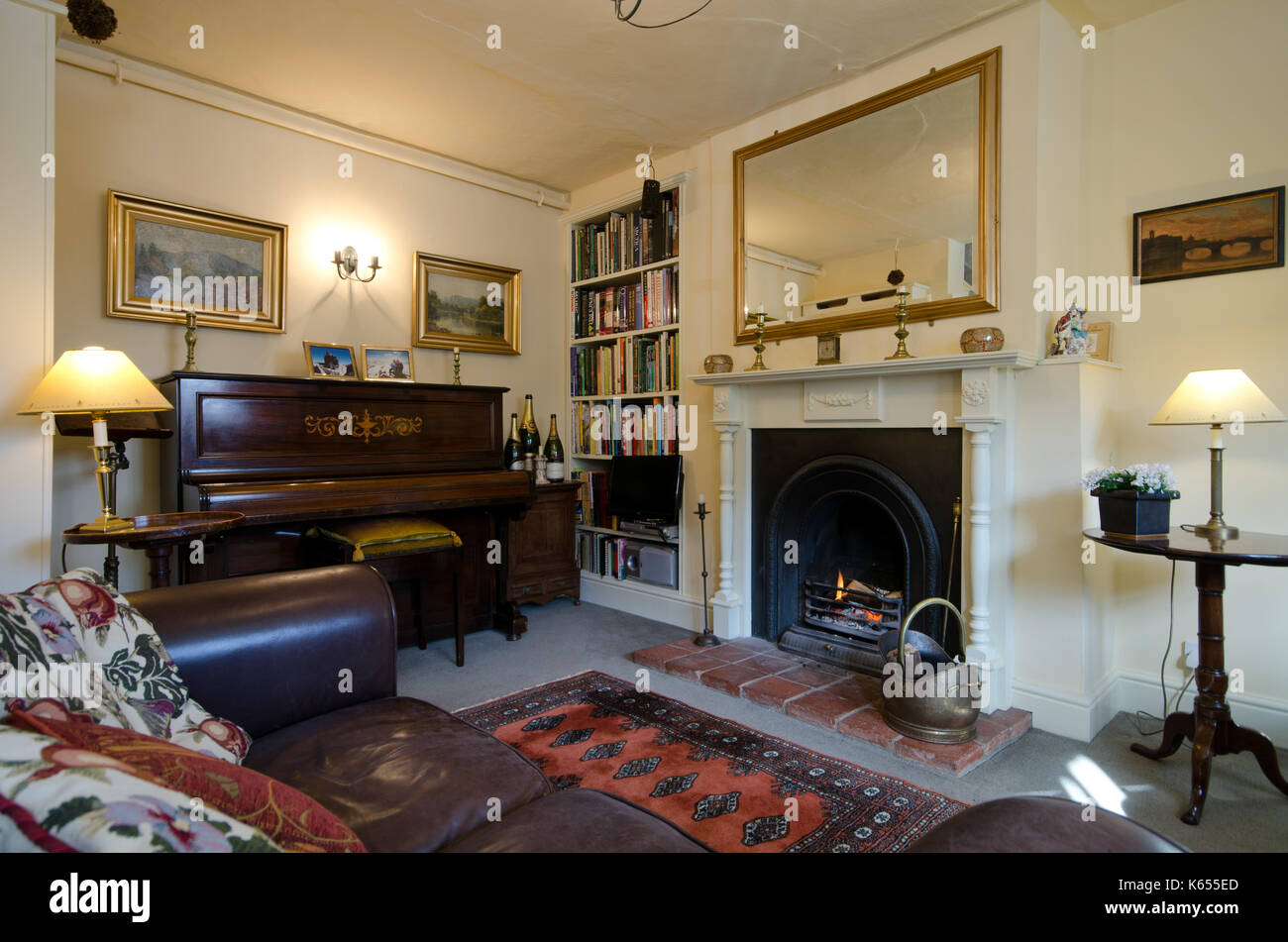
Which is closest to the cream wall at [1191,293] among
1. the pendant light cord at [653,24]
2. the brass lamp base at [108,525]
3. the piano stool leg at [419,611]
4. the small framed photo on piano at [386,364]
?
→ the pendant light cord at [653,24]

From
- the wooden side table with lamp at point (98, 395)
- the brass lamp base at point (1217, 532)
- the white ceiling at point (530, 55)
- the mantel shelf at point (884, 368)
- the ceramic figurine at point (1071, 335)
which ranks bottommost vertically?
the brass lamp base at point (1217, 532)

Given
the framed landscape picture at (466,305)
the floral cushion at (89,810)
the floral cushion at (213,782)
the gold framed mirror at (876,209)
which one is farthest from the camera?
the framed landscape picture at (466,305)

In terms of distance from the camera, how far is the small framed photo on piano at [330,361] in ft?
11.7

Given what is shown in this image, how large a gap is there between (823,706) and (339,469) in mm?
2561

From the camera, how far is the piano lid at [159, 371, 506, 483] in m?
2.97

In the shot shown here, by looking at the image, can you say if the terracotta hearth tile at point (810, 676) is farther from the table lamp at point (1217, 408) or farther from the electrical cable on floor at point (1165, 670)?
the table lamp at point (1217, 408)

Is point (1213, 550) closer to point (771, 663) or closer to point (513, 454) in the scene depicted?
point (771, 663)

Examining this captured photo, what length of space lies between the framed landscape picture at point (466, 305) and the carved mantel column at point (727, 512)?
1685mm

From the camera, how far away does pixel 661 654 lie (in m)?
3.39

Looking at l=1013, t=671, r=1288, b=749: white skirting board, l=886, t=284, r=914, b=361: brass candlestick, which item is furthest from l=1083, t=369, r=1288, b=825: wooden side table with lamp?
l=886, t=284, r=914, b=361: brass candlestick

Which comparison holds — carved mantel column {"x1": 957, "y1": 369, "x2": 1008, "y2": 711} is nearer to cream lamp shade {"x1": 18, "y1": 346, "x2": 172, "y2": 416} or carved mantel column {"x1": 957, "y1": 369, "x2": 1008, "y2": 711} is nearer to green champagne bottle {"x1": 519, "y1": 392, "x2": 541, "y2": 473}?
green champagne bottle {"x1": 519, "y1": 392, "x2": 541, "y2": 473}

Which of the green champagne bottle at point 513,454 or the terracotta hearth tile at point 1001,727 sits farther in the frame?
the green champagne bottle at point 513,454
